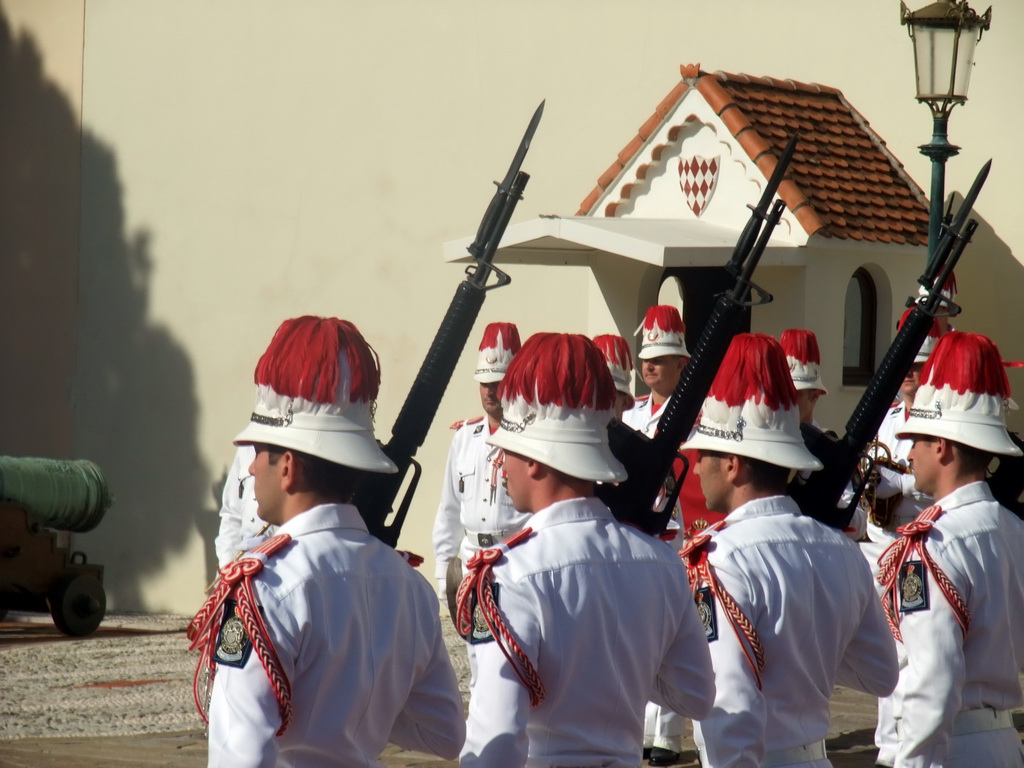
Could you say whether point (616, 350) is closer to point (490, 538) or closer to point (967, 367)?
point (490, 538)

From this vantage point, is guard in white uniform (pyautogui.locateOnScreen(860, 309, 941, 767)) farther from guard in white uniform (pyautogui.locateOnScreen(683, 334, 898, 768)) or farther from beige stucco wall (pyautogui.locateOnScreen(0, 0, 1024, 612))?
guard in white uniform (pyautogui.locateOnScreen(683, 334, 898, 768))

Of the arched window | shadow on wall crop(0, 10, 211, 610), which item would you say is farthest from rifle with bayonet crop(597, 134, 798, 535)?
shadow on wall crop(0, 10, 211, 610)

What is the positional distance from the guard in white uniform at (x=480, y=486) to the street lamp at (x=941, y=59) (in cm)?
232

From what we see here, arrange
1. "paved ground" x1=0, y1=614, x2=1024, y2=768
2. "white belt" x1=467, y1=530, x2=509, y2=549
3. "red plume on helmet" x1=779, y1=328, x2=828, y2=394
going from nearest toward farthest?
"paved ground" x1=0, y1=614, x2=1024, y2=768
"white belt" x1=467, y1=530, x2=509, y2=549
"red plume on helmet" x1=779, y1=328, x2=828, y2=394

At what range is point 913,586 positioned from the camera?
387cm

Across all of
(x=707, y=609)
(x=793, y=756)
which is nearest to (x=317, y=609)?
(x=707, y=609)

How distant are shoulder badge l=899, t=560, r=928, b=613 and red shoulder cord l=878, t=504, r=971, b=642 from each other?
17 mm

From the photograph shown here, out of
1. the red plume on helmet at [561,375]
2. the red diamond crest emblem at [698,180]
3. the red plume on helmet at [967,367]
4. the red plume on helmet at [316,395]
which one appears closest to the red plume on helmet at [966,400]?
the red plume on helmet at [967,367]

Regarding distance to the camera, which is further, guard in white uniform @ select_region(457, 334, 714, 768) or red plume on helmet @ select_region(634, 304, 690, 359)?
red plume on helmet @ select_region(634, 304, 690, 359)

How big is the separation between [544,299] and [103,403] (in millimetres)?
4314

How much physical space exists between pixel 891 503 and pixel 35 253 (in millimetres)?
8620

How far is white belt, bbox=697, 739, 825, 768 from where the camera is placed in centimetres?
347

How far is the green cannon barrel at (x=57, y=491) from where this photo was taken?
1072 cm

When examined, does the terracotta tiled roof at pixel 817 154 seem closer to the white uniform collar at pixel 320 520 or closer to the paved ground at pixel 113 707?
the paved ground at pixel 113 707
